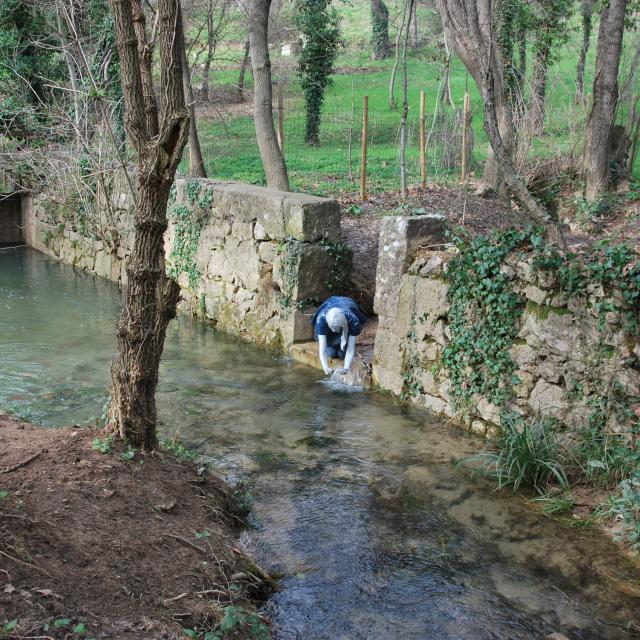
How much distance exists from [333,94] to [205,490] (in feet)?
76.4

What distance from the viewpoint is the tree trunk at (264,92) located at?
1176cm

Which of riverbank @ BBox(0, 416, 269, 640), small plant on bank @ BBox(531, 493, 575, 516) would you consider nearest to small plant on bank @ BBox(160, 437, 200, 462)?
riverbank @ BBox(0, 416, 269, 640)

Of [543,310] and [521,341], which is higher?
[543,310]

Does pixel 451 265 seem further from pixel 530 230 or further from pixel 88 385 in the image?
pixel 88 385

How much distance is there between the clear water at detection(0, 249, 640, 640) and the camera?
4.44 m

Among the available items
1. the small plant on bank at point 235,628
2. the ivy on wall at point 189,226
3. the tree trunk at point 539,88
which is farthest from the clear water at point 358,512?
the tree trunk at point 539,88

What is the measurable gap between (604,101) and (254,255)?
7.84m

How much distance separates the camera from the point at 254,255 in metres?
10.5

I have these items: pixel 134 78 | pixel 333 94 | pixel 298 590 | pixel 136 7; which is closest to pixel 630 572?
pixel 298 590

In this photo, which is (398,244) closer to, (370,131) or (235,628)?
(235,628)

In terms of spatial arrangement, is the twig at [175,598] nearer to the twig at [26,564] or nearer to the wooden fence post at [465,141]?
the twig at [26,564]

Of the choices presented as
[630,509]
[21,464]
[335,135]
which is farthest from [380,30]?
[21,464]

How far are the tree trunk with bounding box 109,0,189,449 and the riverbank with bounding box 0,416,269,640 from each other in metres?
0.32

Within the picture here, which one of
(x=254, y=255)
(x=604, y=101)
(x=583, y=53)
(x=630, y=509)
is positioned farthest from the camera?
(x=583, y=53)
